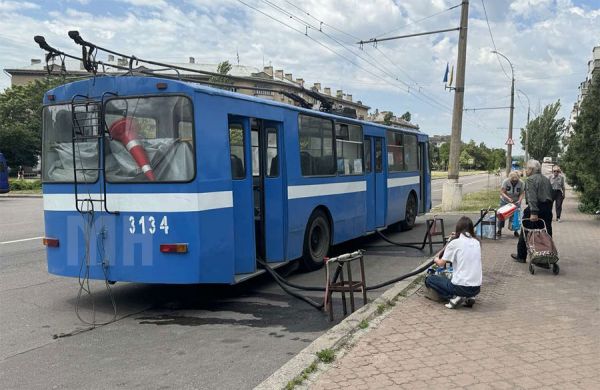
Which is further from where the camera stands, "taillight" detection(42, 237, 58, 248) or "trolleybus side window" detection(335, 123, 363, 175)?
"trolleybus side window" detection(335, 123, 363, 175)

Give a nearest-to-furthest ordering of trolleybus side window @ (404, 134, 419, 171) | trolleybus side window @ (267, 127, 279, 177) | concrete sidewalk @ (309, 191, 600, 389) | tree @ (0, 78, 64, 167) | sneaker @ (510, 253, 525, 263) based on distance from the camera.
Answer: concrete sidewalk @ (309, 191, 600, 389) < trolleybus side window @ (267, 127, 279, 177) < sneaker @ (510, 253, 525, 263) < trolleybus side window @ (404, 134, 419, 171) < tree @ (0, 78, 64, 167)

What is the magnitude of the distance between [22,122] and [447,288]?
63978 millimetres

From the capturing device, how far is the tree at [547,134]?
49.7 m

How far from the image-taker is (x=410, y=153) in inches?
579

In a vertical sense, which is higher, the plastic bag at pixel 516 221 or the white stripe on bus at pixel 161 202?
the white stripe on bus at pixel 161 202

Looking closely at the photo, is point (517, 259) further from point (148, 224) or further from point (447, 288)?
point (148, 224)

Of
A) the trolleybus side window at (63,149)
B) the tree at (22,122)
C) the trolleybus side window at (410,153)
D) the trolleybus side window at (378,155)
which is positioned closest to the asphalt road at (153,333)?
the trolleybus side window at (63,149)

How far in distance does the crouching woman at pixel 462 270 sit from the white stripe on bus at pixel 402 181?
20.9ft

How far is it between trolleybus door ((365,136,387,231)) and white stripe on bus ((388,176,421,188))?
0.46 m

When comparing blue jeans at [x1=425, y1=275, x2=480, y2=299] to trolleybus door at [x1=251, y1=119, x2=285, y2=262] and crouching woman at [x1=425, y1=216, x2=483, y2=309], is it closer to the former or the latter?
crouching woman at [x1=425, y1=216, x2=483, y2=309]

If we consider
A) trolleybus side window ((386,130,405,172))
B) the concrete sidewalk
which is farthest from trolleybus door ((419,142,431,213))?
the concrete sidewalk

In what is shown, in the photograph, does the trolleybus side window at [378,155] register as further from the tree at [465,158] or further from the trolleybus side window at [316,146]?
the tree at [465,158]

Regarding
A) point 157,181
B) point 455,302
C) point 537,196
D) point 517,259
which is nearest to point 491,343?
point 455,302

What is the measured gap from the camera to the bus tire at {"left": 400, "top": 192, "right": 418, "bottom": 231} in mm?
14969
